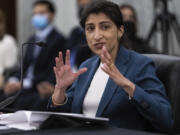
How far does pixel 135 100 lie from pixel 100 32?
14.1 inches

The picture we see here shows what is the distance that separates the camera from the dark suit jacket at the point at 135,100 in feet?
5.67

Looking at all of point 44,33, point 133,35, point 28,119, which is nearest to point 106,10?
point 28,119

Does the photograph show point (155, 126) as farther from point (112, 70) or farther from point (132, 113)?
point (112, 70)

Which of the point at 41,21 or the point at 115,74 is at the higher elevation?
the point at 41,21

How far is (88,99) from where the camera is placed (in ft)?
6.33

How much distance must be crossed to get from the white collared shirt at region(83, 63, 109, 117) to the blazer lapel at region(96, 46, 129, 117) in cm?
4

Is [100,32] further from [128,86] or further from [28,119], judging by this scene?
[28,119]

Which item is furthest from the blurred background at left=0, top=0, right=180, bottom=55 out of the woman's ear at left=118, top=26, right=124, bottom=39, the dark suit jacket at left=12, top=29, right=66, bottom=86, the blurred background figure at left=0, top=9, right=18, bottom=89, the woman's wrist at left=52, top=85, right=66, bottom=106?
the woman's wrist at left=52, top=85, right=66, bottom=106

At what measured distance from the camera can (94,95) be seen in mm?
1929

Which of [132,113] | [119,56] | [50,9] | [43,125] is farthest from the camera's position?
[50,9]

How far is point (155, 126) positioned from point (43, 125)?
481 mm

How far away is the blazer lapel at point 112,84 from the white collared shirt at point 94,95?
44mm

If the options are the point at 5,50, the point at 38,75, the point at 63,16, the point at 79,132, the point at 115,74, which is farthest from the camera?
the point at 63,16

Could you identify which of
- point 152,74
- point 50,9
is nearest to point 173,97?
point 152,74
